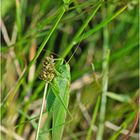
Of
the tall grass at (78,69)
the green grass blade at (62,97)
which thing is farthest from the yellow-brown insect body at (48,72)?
the tall grass at (78,69)

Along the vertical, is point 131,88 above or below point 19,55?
below

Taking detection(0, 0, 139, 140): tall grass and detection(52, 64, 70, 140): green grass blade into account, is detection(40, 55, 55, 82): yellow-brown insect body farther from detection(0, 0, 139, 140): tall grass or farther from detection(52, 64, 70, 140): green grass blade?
detection(0, 0, 139, 140): tall grass

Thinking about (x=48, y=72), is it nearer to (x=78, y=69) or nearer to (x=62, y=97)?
(x=62, y=97)

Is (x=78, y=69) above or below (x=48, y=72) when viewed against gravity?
below

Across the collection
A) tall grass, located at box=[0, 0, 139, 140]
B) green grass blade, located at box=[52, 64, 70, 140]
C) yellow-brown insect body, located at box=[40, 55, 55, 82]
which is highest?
yellow-brown insect body, located at box=[40, 55, 55, 82]

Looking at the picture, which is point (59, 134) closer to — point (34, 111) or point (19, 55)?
point (19, 55)

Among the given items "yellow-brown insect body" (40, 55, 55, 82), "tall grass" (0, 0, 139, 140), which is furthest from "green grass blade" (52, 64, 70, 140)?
"tall grass" (0, 0, 139, 140)

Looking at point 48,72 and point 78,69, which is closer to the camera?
point 48,72

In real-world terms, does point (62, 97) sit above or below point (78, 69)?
above

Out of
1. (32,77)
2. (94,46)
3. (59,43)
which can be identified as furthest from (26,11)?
(32,77)

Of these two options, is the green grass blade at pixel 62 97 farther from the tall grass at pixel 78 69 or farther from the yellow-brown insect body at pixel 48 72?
the tall grass at pixel 78 69

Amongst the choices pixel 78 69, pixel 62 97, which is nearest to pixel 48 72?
pixel 62 97
